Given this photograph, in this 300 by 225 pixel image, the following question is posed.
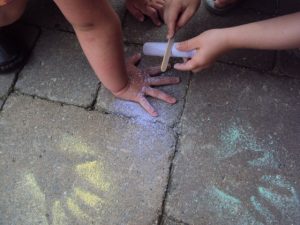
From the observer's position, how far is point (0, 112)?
1.31 meters

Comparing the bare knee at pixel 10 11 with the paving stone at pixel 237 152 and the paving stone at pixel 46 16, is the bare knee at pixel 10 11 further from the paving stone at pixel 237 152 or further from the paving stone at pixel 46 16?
the paving stone at pixel 237 152

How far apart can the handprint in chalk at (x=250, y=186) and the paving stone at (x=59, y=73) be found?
50 centimetres

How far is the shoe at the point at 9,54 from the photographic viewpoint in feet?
Result: 4.37

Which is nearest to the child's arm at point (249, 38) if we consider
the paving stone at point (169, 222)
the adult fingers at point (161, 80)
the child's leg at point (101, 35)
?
the adult fingers at point (161, 80)

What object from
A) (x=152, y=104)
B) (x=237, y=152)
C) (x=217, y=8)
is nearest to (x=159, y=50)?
(x=152, y=104)

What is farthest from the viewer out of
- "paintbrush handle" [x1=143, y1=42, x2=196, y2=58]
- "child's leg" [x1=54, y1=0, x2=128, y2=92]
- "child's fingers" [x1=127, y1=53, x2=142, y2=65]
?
"child's fingers" [x1=127, y1=53, x2=142, y2=65]

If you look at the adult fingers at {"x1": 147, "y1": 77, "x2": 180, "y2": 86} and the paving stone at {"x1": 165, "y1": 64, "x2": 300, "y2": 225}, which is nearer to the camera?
the paving stone at {"x1": 165, "y1": 64, "x2": 300, "y2": 225}

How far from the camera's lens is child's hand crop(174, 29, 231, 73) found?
1.18m

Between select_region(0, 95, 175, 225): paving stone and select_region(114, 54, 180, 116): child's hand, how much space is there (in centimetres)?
8

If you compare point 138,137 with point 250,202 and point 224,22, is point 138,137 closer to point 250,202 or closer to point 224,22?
point 250,202

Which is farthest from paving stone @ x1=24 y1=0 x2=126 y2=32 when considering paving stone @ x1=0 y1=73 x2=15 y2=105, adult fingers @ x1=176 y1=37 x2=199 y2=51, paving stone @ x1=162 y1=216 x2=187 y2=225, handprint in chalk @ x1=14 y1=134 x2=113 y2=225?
paving stone @ x1=162 y1=216 x2=187 y2=225

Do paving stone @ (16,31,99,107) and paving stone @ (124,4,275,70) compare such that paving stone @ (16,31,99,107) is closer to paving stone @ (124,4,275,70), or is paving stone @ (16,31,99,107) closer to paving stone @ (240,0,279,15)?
paving stone @ (124,4,275,70)

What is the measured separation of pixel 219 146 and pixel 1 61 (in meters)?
0.79

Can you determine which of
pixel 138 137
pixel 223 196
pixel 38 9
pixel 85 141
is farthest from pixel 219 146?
pixel 38 9
